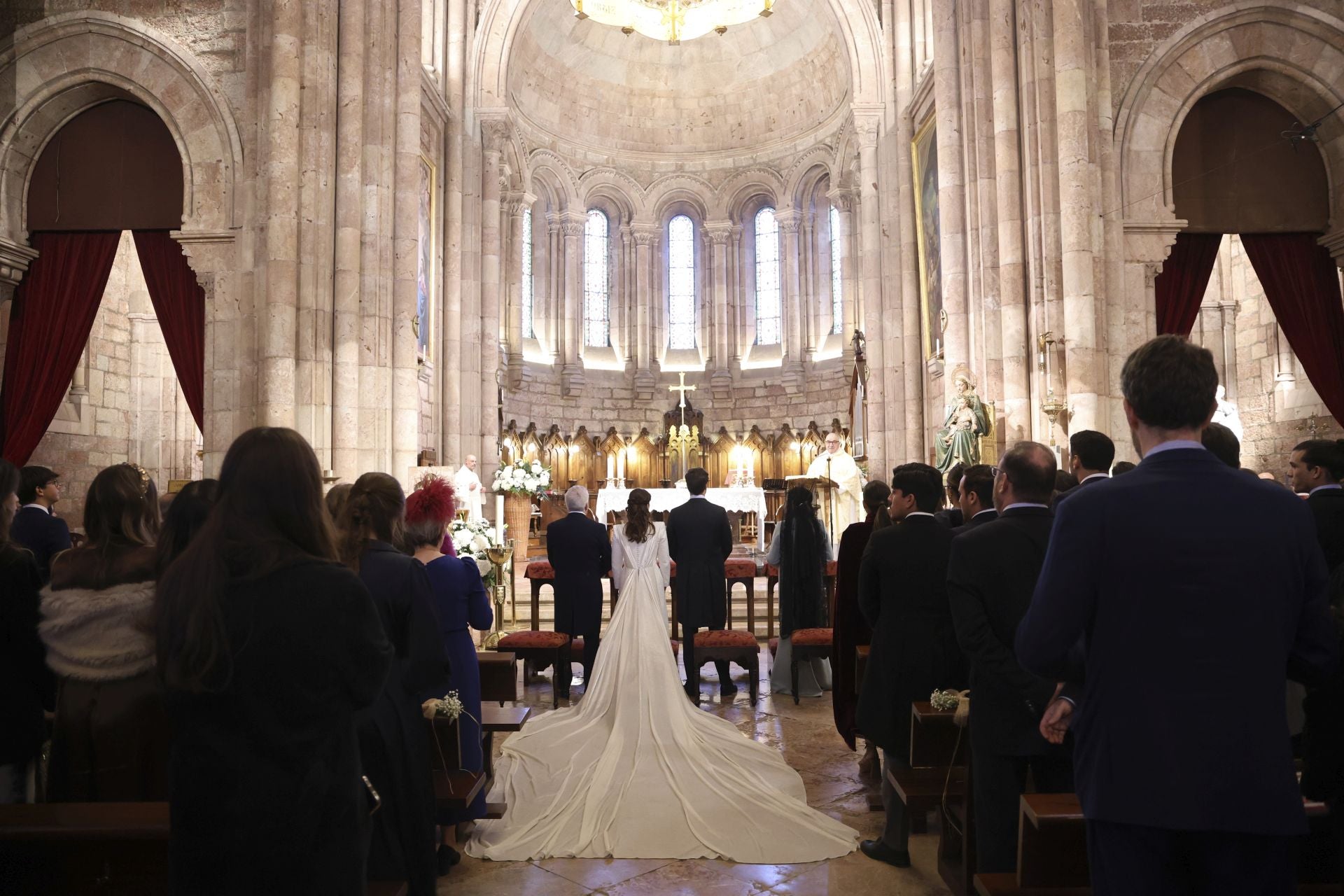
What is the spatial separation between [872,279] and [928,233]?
101 inches

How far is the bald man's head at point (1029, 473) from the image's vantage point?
3.42 m

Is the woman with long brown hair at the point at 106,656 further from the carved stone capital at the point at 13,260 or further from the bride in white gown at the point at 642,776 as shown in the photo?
the carved stone capital at the point at 13,260

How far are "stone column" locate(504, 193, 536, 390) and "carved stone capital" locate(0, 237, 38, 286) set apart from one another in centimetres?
1075

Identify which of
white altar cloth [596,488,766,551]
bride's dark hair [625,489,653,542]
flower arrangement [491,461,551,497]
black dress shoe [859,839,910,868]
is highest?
flower arrangement [491,461,551,497]

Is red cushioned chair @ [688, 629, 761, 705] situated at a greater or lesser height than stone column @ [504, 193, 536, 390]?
lesser

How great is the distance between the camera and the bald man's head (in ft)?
11.2

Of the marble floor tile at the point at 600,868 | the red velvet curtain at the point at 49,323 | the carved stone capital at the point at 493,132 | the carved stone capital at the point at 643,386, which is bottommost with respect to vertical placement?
the marble floor tile at the point at 600,868

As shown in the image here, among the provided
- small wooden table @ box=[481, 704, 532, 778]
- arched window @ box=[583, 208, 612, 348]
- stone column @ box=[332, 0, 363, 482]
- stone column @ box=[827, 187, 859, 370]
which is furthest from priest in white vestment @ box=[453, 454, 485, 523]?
arched window @ box=[583, 208, 612, 348]

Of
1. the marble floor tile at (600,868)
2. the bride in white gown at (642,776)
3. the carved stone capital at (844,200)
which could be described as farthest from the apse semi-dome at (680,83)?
the marble floor tile at (600,868)

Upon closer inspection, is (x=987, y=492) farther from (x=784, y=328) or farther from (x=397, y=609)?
(x=784, y=328)

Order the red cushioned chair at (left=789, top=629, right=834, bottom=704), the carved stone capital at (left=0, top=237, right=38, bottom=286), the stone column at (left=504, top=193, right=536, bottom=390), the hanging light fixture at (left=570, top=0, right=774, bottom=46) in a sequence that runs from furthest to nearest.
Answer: the stone column at (left=504, top=193, right=536, bottom=390) → the hanging light fixture at (left=570, top=0, right=774, bottom=46) → the carved stone capital at (left=0, top=237, right=38, bottom=286) → the red cushioned chair at (left=789, top=629, right=834, bottom=704)

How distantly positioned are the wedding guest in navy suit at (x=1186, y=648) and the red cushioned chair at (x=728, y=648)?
5.74 meters

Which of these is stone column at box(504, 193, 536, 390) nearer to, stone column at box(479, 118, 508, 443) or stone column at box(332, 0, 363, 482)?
stone column at box(479, 118, 508, 443)

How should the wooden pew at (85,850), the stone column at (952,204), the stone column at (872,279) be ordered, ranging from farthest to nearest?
the stone column at (872,279)
the stone column at (952,204)
the wooden pew at (85,850)
